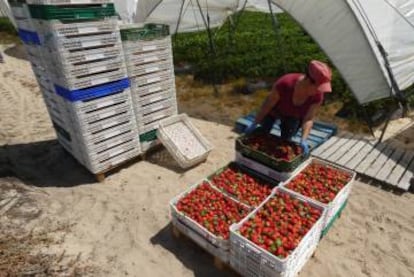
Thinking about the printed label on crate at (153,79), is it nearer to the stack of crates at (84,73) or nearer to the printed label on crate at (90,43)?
the stack of crates at (84,73)

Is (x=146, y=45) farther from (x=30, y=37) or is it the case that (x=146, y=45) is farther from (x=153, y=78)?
(x=30, y=37)

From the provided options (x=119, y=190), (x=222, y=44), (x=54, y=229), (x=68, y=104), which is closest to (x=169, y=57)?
(x=68, y=104)

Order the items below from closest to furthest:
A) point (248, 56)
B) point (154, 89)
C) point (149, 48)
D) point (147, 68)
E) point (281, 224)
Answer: point (281, 224)
point (149, 48)
point (147, 68)
point (154, 89)
point (248, 56)

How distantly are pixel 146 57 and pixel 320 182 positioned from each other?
3.74 metres

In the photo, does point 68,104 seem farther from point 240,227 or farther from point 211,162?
point 240,227

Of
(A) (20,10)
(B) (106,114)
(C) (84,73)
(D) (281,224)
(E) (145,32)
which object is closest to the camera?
(D) (281,224)

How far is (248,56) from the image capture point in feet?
38.7

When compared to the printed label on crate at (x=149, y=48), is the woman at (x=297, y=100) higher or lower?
lower

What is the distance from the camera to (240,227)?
3.48 meters

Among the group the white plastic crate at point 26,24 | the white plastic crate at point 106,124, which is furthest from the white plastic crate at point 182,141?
the white plastic crate at point 26,24

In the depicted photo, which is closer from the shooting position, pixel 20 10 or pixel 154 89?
pixel 20 10

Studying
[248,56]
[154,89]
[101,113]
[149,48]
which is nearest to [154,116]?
[154,89]

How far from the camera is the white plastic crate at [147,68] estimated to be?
17.6 feet

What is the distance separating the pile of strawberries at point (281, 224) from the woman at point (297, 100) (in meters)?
1.02
